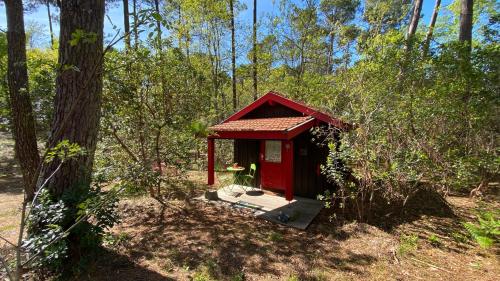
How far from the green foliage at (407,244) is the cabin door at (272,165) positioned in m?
3.57

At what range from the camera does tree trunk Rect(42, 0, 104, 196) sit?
3531 mm

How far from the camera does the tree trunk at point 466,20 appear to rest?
7.53 metres

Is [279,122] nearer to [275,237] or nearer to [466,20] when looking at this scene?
[275,237]

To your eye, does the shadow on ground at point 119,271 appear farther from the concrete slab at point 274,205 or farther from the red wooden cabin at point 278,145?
the red wooden cabin at point 278,145

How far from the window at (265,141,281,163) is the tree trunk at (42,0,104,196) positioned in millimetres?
5235

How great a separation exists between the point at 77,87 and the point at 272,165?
18.9 ft

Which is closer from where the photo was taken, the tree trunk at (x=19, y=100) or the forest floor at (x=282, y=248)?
the forest floor at (x=282, y=248)

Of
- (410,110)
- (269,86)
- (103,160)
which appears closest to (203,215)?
(103,160)

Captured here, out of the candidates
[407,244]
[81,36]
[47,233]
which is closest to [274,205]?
[407,244]

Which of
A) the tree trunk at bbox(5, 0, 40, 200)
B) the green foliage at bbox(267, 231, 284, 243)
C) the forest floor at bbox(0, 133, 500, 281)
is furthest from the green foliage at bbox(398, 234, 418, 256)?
the tree trunk at bbox(5, 0, 40, 200)

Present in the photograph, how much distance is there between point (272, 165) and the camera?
8.16 meters

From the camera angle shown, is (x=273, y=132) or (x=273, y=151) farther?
(x=273, y=151)

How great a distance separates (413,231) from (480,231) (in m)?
2.79

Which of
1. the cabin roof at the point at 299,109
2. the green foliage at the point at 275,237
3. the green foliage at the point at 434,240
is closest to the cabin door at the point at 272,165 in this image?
the cabin roof at the point at 299,109
